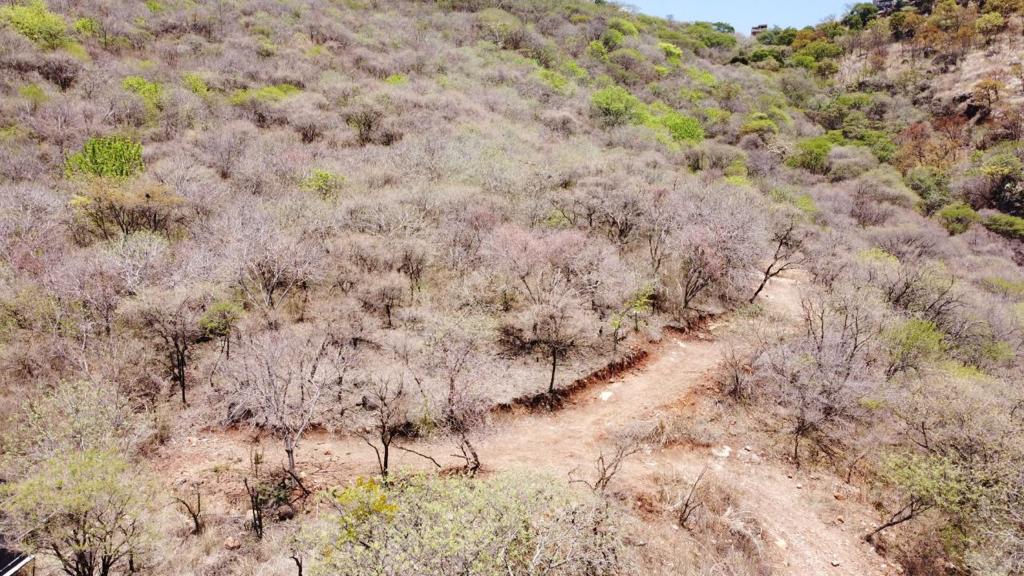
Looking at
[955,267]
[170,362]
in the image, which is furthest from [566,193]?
[955,267]

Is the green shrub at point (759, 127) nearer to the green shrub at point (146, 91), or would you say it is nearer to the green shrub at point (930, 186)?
the green shrub at point (930, 186)

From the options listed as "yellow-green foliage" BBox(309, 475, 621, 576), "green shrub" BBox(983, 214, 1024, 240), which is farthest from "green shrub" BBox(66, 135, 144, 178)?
"green shrub" BBox(983, 214, 1024, 240)

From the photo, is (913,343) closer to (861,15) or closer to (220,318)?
(220,318)

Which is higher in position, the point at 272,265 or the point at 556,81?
the point at 556,81

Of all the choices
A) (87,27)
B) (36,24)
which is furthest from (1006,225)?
(36,24)

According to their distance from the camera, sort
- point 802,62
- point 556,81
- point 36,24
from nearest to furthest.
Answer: point 36,24 → point 556,81 → point 802,62

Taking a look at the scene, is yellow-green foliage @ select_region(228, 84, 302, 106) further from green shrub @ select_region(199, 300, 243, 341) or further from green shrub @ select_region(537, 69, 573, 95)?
green shrub @ select_region(537, 69, 573, 95)
